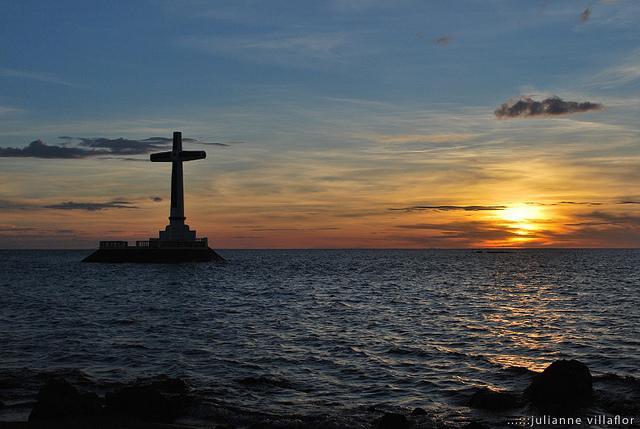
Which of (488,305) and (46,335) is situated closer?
(46,335)

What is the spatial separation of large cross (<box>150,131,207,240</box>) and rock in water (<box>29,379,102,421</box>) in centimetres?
11269

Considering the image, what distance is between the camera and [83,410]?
55.6ft

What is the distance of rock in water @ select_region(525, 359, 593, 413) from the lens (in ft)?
64.4

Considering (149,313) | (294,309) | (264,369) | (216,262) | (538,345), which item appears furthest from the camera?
(216,262)

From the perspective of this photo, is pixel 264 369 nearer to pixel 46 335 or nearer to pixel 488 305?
pixel 46 335

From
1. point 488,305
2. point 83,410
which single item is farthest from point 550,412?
point 488,305

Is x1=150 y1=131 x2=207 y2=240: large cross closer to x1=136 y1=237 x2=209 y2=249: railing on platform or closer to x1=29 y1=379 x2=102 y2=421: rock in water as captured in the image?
x1=136 y1=237 x2=209 y2=249: railing on platform

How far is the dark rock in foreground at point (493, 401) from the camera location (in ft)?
63.4

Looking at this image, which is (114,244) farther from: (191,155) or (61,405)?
(61,405)

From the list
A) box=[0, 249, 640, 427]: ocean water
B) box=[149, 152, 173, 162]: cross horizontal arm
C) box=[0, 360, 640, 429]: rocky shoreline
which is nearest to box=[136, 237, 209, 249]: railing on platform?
box=[149, 152, 173, 162]: cross horizontal arm

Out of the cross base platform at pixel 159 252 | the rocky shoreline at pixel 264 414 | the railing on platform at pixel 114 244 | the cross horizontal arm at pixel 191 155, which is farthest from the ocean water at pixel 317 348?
the railing on platform at pixel 114 244

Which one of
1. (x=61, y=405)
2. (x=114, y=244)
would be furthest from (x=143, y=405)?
(x=114, y=244)

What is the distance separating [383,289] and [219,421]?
187 ft

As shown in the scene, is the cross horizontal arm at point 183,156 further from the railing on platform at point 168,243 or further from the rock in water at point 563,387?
the rock in water at point 563,387
